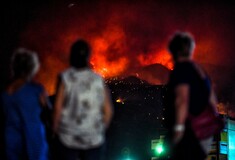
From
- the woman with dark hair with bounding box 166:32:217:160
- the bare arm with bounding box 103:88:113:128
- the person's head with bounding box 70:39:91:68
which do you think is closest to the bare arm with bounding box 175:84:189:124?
the woman with dark hair with bounding box 166:32:217:160

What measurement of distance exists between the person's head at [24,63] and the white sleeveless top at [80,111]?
0.67 meters

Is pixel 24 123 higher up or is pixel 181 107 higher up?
pixel 181 107

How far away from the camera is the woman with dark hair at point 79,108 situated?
3.78 m

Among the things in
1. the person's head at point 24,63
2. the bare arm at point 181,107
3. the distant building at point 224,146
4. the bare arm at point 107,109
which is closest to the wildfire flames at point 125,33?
the distant building at point 224,146

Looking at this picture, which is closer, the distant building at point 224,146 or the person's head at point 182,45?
the person's head at point 182,45

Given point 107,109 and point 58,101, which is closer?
point 58,101

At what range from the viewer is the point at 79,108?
377 cm

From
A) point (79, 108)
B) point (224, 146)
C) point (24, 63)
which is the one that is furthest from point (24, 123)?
point (224, 146)

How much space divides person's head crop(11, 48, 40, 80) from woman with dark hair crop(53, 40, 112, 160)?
2.09 ft

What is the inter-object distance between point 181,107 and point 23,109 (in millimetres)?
1950

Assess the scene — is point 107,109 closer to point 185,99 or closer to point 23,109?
point 185,99

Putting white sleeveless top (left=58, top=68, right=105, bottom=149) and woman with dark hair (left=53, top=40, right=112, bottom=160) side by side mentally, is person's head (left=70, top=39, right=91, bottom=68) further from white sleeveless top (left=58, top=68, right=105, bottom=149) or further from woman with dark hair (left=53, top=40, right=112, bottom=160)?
white sleeveless top (left=58, top=68, right=105, bottom=149)

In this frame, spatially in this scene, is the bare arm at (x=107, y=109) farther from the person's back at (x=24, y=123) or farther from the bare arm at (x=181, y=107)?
the person's back at (x=24, y=123)

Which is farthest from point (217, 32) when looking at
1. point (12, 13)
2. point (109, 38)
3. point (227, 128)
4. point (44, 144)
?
point (44, 144)
